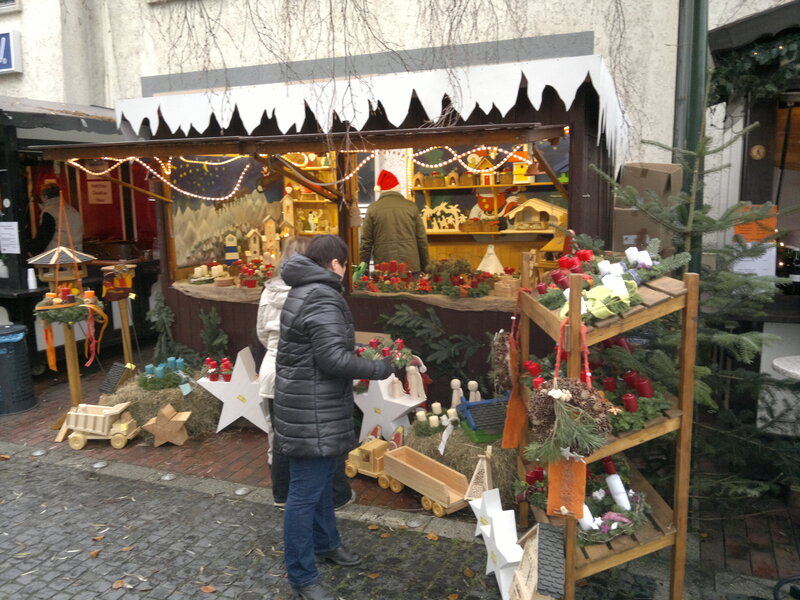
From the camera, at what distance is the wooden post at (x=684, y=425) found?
297cm

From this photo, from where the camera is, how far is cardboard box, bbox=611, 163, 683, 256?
6.00m

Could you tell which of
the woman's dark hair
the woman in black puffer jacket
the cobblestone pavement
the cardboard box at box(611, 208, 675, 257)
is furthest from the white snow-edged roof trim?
the cobblestone pavement

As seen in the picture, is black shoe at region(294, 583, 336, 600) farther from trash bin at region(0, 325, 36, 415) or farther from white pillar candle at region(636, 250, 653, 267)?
trash bin at region(0, 325, 36, 415)

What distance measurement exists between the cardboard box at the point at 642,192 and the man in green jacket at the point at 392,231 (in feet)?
7.05

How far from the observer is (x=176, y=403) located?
20.2 ft

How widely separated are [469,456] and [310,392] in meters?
1.62

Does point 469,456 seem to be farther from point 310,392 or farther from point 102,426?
point 102,426

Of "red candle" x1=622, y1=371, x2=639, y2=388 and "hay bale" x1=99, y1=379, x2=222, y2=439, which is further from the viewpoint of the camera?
Result: "hay bale" x1=99, y1=379, x2=222, y2=439

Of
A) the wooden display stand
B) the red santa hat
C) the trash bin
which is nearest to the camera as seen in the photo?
the wooden display stand

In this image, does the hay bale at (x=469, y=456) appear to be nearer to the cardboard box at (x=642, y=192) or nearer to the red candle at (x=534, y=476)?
the red candle at (x=534, y=476)

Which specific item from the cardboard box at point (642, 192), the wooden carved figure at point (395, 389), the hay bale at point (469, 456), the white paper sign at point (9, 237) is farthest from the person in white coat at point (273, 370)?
the white paper sign at point (9, 237)

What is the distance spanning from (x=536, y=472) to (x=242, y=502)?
2.31 m

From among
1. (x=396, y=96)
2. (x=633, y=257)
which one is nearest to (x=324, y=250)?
(x=633, y=257)

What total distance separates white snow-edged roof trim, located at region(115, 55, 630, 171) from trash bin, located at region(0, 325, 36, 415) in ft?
8.42
